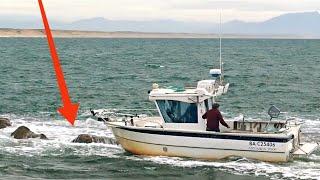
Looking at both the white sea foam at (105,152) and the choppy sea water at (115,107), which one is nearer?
the choppy sea water at (115,107)

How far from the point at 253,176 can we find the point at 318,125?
529 inches

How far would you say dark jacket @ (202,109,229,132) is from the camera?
24.1 metres

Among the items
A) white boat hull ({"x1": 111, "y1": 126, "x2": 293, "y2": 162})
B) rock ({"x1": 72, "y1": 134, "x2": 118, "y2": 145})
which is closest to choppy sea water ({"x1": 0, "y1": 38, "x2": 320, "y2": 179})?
white boat hull ({"x1": 111, "y1": 126, "x2": 293, "y2": 162})

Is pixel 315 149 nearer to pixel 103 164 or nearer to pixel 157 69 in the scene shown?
pixel 103 164

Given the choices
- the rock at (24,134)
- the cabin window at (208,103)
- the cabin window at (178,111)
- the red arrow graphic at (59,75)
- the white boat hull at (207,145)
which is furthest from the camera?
the rock at (24,134)

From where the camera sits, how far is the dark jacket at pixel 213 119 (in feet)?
79.2

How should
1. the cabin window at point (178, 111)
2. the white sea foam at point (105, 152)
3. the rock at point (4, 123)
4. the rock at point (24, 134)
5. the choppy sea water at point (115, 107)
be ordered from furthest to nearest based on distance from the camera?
the rock at point (4, 123), the rock at point (24, 134), the cabin window at point (178, 111), the white sea foam at point (105, 152), the choppy sea water at point (115, 107)

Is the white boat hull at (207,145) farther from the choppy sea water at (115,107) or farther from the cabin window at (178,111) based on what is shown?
the cabin window at (178,111)

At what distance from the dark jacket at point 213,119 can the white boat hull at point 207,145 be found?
0.31 m

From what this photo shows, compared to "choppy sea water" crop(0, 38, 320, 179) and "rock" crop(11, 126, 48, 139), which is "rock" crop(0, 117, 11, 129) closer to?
"choppy sea water" crop(0, 38, 320, 179)

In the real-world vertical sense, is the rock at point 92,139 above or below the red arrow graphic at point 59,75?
below

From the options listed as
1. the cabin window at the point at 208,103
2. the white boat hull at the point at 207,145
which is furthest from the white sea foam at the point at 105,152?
the cabin window at the point at 208,103

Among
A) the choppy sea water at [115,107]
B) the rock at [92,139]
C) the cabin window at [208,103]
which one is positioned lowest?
the choppy sea water at [115,107]

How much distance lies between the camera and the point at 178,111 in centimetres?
2508
